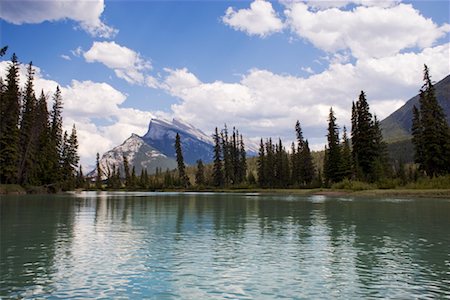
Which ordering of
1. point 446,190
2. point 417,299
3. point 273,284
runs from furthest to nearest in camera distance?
point 446,190
point 273,284
point 417,299

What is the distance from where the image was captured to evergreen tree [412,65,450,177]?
8206 centimetres

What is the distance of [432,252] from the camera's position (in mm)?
19016

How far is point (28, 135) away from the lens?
94.9m

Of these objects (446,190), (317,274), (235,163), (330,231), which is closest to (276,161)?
(235,163)

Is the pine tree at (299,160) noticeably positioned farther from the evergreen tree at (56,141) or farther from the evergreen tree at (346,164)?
the evergreen tree at (56,141)

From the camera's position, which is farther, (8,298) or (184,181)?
(184,181)

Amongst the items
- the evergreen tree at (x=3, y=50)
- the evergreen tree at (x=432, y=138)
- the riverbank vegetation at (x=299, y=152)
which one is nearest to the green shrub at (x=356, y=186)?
the riverbank vegetation at (x=299, y=152)

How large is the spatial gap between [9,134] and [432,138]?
85456mm

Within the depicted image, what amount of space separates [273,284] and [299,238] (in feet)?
33.3

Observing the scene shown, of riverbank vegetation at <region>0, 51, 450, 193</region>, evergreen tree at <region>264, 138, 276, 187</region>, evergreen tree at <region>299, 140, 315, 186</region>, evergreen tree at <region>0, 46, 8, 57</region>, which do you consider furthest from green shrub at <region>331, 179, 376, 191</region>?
evergreen tree at <region>0, 46, 8, 57</region>

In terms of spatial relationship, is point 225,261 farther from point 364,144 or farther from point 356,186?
point 364,144

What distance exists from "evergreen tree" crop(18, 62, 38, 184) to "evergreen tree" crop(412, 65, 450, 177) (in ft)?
276

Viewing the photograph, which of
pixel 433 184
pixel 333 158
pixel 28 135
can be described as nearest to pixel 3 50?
pixel 28 135

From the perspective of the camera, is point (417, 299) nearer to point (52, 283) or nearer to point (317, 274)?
point (317, 274)
